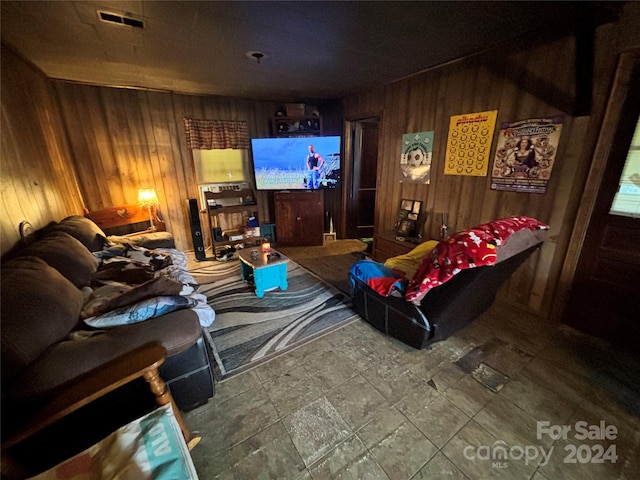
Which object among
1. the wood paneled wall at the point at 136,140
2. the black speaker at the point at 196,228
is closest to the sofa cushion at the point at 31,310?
the black speaker at the point at 196,228

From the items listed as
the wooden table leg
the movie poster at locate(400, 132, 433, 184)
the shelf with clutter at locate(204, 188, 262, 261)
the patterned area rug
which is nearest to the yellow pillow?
the patterned area rug

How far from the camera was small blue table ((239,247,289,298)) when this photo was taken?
2598 mm

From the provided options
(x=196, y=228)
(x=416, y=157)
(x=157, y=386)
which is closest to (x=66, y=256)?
(x=157, y=386)

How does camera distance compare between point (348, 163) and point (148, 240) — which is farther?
point (348, 163)

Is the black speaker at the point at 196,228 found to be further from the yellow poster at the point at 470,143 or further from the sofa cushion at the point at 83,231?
the yellow poster at the point at 470,143

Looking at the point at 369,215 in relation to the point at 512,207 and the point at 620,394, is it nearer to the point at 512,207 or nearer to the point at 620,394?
the point at 512,207

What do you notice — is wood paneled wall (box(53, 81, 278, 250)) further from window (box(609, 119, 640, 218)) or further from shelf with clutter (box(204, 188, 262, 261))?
window (box(609, 119, 640, 218))

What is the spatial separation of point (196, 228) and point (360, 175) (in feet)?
8.79

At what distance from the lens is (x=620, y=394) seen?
1520 millimetres

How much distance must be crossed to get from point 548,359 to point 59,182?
4.57m

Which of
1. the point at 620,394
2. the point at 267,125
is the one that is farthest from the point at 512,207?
the point at 267,125

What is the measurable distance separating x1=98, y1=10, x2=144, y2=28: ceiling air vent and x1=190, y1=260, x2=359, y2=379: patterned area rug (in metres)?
2.29

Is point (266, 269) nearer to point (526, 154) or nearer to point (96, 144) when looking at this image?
point (526, 154)

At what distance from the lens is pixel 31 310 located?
1.08m
